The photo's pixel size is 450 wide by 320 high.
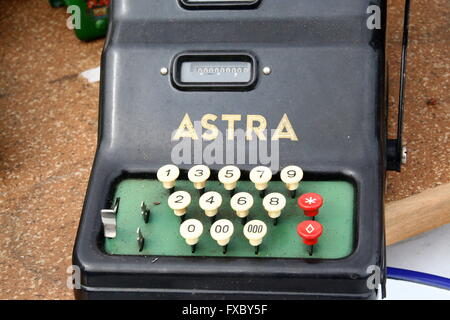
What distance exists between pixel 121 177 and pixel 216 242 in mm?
261

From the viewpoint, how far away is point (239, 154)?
1.53 meters

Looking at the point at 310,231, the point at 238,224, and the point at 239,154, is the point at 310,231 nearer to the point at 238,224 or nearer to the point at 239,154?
the point at 238,224

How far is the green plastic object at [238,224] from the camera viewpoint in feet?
4.57

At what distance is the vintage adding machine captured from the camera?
1.37 metres

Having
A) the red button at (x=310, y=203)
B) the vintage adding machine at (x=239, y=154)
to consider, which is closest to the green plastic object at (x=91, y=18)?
the vintage adding machine at (x=239, y=154)

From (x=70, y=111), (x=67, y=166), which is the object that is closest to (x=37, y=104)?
(x=70, y=111)

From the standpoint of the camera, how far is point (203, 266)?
1368 mm

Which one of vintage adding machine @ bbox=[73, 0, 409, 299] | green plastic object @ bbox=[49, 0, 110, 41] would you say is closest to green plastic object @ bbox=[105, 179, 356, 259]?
vintage adding machine @ bbox=[73, 0, 409, 299]

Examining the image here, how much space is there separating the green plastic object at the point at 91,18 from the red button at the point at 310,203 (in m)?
1.29

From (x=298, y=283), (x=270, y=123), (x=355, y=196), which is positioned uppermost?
(x=270, y=123)

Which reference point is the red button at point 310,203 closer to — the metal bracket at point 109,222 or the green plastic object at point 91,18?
the metal bracket at point 109,222

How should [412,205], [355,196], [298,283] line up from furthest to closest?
[412,205] < [355,196] < [298,283]

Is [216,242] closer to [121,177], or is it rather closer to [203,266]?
[203,266]

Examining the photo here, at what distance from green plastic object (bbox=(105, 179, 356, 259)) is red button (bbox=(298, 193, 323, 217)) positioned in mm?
34
